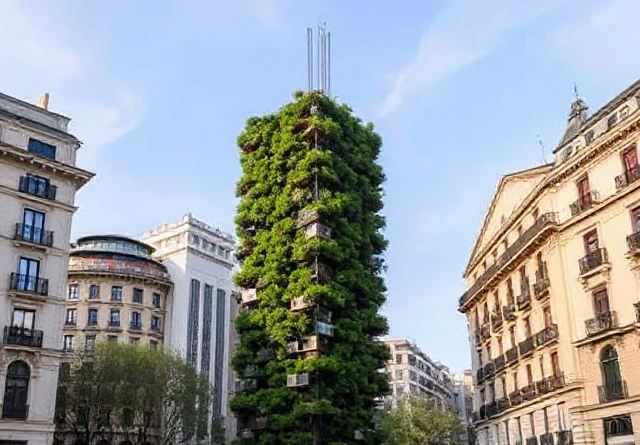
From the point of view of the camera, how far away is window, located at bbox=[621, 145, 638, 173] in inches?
1300

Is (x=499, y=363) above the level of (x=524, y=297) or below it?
below

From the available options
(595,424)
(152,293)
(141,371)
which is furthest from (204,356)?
(595,424)

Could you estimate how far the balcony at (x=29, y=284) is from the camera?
3719cm

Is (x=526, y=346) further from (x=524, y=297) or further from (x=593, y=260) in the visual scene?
(x=593, y=260)

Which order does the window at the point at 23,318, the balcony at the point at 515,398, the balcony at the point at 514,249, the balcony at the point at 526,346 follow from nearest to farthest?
the window at the point at 23,318 → the balcony at the point at 514,249 → the balcony at the point at 526,346 → the balcony at the point at 515,398

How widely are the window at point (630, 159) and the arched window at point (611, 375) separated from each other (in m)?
8.63

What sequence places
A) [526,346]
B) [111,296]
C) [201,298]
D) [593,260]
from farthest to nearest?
1. [201,298]
2. [111,296]
3. [526,346]
4. [593,260]

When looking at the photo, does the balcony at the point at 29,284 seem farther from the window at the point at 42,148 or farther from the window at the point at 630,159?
the window at the point at 630,159

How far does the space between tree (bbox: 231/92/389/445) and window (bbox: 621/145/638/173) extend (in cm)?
1322

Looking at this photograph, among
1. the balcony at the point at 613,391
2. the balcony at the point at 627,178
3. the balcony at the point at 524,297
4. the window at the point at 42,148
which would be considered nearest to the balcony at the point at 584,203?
the balcony at the point at 627,178

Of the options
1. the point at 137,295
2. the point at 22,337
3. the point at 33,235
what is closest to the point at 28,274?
the point at 33,235

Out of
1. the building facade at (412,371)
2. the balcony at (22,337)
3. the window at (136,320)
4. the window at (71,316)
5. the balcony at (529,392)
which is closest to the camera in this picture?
the balcony at (22,337)

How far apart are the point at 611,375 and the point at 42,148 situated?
33.2m

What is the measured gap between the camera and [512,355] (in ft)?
143
